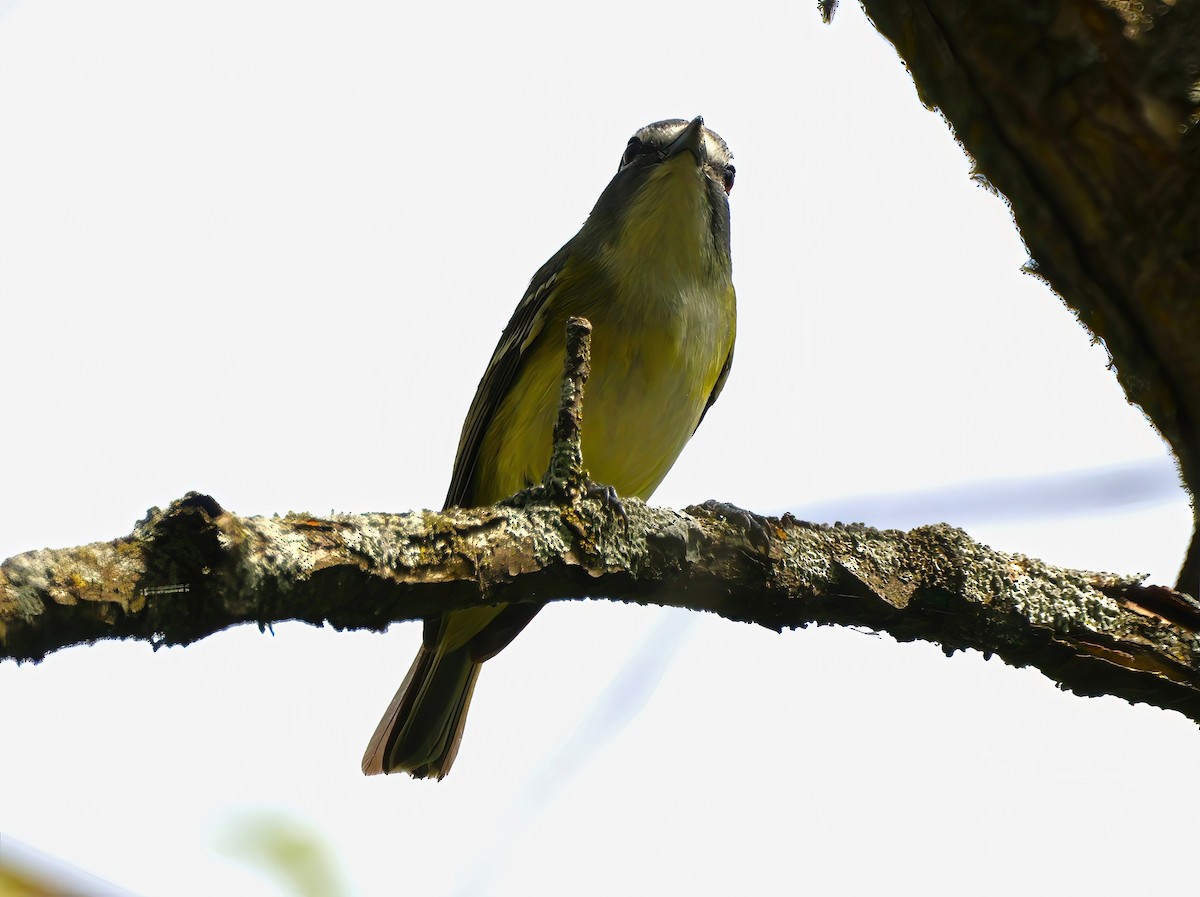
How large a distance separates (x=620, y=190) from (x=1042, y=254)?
4.14 metres

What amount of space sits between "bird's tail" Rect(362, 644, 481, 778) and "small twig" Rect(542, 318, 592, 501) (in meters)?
2.64

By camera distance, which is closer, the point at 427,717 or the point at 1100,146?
the point at 1100,146

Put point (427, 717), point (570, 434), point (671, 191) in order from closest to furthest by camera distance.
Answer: point (570, 434) < point (427, 717) < point (671, 191)

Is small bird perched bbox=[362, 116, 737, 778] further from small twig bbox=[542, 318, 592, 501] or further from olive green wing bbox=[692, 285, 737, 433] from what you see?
small twig bbox=[542, 318, 592, 501]

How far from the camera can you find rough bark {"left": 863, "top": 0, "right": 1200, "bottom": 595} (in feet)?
7.42

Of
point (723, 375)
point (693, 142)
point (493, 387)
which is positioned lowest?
point (493, 387)

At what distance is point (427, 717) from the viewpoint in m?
5.45

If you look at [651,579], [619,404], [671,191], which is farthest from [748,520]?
[671,191]

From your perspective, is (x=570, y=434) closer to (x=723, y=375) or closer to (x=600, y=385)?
(x=600, y=385)

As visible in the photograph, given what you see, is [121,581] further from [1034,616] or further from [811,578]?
[1034,616]

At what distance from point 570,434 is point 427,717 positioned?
2857 millimetres

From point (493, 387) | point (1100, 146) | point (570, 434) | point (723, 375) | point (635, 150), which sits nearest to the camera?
point (1100, 146)

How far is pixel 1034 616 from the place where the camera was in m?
3.17

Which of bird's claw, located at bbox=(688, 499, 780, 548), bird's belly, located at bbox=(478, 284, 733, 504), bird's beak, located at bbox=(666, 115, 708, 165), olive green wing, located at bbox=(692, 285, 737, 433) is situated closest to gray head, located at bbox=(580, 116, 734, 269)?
bird's beak, located at bbox=(666, 115, 708, 165)
